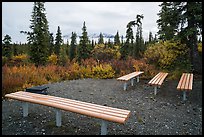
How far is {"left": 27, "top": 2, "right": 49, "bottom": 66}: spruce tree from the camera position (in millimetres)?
25609

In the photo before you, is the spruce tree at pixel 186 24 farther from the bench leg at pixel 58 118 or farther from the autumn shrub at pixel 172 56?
the bench leg at pixel 58 118

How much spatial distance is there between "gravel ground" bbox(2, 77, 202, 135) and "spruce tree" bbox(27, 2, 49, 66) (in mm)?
19736

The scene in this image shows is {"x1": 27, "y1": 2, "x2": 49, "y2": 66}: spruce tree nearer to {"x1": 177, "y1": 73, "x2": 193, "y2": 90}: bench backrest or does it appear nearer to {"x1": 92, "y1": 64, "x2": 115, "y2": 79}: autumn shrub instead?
{"x1": 92, "y1": 64, "x2": 115, "y2": 79}: autumn shrub

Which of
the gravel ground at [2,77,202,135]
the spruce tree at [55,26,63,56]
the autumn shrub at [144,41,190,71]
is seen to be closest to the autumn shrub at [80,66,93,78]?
the gravel ground at [2,77,202,135]

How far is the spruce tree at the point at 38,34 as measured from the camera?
25.6m

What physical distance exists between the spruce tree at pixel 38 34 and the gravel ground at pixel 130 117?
1974cm

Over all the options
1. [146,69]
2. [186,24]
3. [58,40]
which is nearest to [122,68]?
[146,69]

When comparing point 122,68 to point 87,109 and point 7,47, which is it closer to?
point 87,109

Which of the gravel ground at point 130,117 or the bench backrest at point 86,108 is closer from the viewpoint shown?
the bench backrest at point 86,108

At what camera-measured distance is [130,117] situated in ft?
17.1

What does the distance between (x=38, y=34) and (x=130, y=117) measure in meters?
23.5

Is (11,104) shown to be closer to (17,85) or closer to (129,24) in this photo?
(17,85)

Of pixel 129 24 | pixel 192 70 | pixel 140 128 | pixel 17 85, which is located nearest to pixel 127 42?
pixel 129 24

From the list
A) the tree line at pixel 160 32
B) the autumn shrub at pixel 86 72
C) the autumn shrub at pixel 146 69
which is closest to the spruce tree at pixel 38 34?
the tree line at pixel 160 32
